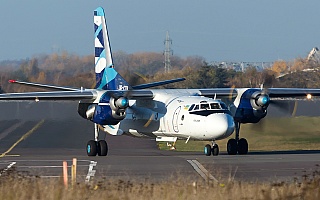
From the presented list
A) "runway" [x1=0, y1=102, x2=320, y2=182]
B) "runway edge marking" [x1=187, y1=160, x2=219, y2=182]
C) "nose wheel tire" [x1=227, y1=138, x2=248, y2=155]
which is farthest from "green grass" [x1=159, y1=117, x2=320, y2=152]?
"runway edge marking" [x1=187, y1=160, x2=219, y2=182]

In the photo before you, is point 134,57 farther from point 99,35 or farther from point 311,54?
point 311,54

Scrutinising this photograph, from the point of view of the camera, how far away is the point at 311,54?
6838cm

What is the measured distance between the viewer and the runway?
20.5m

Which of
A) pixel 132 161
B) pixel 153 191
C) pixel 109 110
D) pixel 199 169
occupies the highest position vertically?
pixel 109 110

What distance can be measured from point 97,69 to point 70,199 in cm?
2023

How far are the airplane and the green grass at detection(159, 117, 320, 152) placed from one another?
233cm

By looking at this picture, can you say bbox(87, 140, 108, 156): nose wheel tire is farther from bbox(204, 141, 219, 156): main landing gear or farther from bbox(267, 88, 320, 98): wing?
bbox(267, 88, 320, 98): wing

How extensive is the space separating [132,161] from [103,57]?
25.7ft

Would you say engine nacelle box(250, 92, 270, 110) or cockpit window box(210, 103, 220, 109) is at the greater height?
engine nacelle box(250, 92, 270, 110)

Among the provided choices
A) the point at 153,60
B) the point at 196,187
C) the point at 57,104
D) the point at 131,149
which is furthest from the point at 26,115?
the point at 196,187

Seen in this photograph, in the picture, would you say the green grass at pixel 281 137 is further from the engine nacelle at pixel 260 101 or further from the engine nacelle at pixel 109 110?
the engine nacelle at pixel 109 110

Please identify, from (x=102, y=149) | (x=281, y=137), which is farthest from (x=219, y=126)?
(x=281, y=137)

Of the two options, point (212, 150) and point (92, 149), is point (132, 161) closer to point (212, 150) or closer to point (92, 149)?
point (212, 150)

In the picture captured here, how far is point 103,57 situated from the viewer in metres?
33.0
